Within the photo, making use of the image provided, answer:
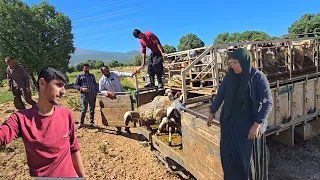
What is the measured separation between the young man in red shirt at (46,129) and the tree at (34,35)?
58.5 ft

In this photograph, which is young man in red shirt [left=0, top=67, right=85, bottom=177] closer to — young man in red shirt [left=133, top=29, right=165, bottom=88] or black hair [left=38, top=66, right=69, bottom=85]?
black hair [left=38, top=66, right=69, bottom=85]

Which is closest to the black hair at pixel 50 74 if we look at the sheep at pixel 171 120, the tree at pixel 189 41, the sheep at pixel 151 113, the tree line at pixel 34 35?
the sheep at pixel 171 120

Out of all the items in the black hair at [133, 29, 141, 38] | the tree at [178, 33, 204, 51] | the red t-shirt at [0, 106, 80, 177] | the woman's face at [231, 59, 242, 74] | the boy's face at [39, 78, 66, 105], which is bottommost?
the red t-shirt at [0, 106, 80, 177]

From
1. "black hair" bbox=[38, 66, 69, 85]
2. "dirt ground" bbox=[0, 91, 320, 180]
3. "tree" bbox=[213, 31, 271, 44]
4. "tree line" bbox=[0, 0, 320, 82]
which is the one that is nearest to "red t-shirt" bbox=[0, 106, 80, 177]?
"black hair" bbox=[38, 66, 69, 85]

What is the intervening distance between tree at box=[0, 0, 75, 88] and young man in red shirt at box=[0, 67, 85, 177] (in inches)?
702

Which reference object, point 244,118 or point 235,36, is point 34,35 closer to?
point 244,118

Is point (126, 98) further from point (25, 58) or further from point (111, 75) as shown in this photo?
point (25, 58)

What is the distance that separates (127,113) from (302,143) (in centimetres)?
518

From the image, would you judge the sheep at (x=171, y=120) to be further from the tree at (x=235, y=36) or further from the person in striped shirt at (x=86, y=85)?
the tree at (x=235, y=36)

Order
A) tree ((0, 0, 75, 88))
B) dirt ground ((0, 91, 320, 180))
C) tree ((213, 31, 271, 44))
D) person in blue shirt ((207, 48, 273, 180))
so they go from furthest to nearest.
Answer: tree ((213, 31, 271, 44)) → tree ((0, 0, 75, 88)) → dirt ground ((0, 91, 320, 180)) → person in blue shirt ((207, 48, 273, 180))

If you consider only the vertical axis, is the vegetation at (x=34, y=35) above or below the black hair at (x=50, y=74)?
above

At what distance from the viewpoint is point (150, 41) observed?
5.65 meters

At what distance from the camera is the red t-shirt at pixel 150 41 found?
5598 millimetres

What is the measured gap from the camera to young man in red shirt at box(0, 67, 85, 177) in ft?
5.16
